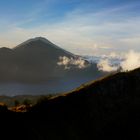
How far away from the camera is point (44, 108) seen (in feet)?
433

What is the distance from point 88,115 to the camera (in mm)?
142000

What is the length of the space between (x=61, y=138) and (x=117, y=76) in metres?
52.8

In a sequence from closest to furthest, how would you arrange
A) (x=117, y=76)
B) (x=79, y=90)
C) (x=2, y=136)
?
(x=2, y=136) < (x=79, y=90) < (x=117, y=76)

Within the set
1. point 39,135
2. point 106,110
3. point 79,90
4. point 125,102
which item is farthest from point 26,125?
point 125,102

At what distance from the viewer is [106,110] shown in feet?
485

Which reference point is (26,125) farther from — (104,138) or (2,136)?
(104,138)

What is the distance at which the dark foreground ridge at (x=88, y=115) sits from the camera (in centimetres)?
11856

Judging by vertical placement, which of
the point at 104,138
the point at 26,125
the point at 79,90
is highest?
the point at 79,90

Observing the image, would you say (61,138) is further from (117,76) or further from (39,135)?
(117,76)

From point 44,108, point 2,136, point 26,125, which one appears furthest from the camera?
point 44,108

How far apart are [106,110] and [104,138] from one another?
1412cm

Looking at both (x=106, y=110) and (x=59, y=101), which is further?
(x=106, y=110)

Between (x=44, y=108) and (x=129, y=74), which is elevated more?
(x=129, y=74)

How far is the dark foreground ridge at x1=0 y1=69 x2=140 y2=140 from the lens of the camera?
389ft
